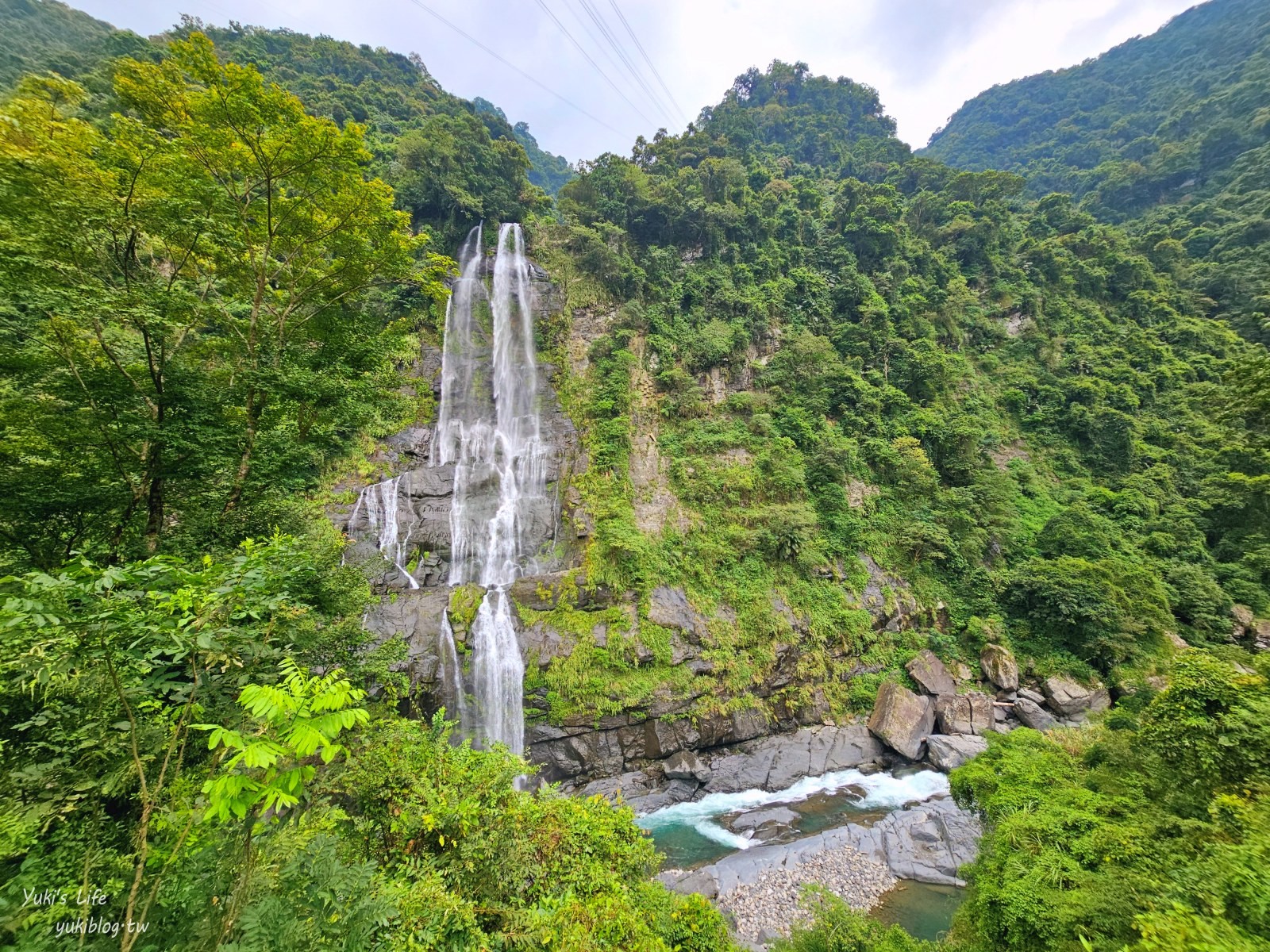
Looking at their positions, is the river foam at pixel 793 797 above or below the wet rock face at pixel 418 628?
below

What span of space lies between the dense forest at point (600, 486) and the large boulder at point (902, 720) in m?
0.48

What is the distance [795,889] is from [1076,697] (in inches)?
456

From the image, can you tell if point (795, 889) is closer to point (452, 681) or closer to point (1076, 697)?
point (452, 681)

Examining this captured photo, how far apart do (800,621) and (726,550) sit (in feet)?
11.2

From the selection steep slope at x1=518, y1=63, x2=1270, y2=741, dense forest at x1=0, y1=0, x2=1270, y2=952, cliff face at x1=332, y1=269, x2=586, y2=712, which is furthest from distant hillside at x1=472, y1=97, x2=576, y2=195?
cliff face at x1=332, y1=269, x2=586, y2=712

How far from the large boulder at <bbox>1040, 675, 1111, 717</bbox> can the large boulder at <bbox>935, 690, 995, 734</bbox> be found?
1792 mm

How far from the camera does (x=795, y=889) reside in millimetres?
9273

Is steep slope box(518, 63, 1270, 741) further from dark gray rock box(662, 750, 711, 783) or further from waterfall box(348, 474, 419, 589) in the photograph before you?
waterfall box(348, 474, 419, 589)

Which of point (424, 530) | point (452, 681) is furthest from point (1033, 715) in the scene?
point (424, 530)

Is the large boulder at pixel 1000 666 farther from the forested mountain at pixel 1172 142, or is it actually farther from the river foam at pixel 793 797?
the forested mountain at pixel 1172 142

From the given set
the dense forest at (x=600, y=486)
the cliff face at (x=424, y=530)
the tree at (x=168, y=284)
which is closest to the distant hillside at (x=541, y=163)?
the dense forest at (x=600, y=486)

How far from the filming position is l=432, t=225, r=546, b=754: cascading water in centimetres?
1284

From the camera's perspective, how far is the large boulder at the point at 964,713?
1398cm

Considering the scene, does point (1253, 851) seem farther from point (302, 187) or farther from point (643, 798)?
point (302, 187)
